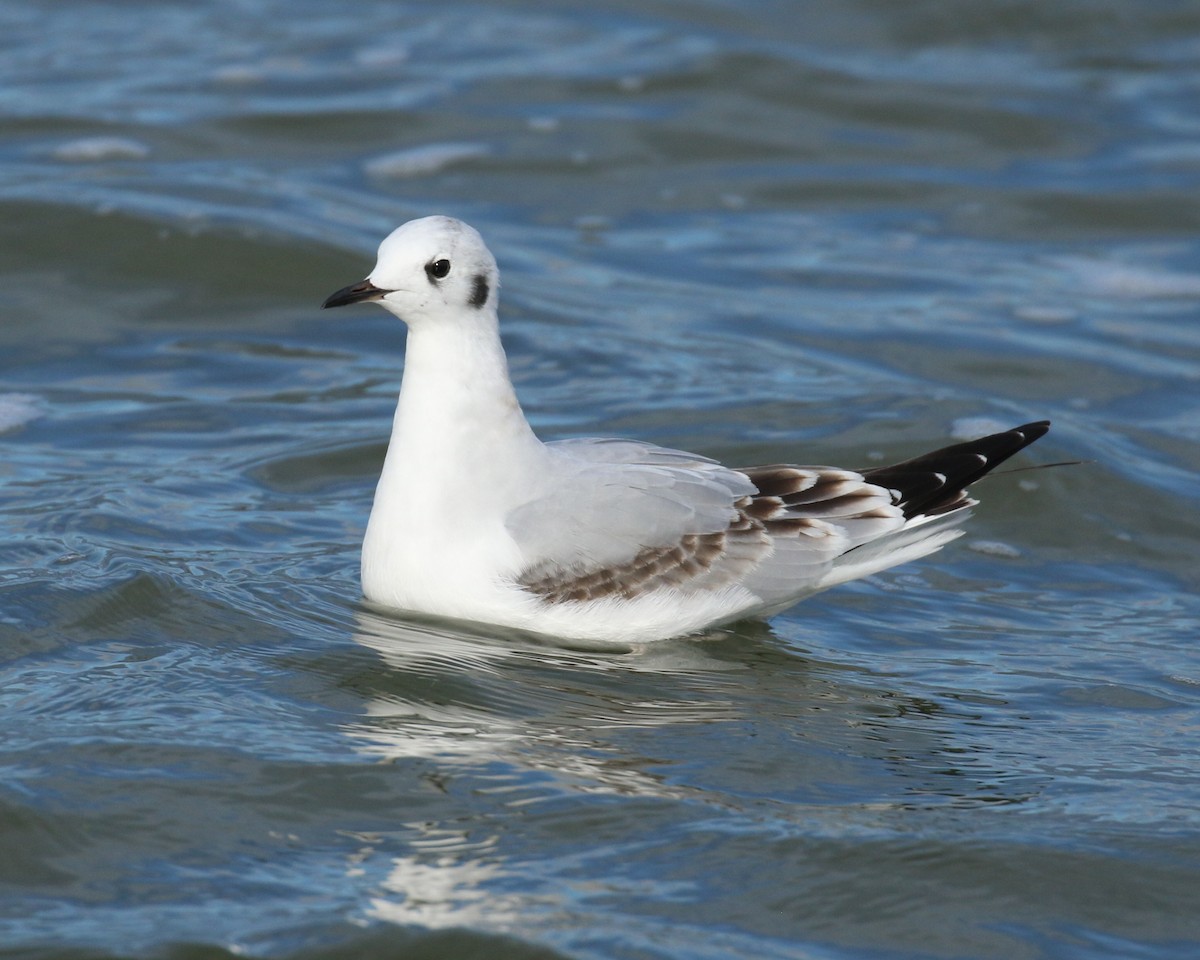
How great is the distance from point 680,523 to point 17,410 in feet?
12.7

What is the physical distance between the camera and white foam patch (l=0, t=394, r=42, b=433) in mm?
8414

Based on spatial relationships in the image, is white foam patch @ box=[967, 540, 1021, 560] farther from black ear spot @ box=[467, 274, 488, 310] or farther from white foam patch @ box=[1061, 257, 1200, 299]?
white foam patch @ box=[1061, 257, 1200, 299]

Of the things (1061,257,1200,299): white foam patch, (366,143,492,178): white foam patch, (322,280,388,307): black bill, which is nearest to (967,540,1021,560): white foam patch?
(322,280,388,307): black bill

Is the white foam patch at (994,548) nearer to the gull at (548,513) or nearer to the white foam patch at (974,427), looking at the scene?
the white foam patch at (974,427)

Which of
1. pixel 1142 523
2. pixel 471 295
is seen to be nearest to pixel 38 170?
pixel 471 295

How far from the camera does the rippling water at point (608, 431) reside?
477 centimetres

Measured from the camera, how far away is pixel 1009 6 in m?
16.2

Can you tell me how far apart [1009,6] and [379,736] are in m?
12.6

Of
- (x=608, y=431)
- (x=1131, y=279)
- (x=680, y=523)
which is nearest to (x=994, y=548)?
(x=608, y=431)

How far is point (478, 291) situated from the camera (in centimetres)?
620

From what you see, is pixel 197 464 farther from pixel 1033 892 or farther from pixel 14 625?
pixel 1033 892

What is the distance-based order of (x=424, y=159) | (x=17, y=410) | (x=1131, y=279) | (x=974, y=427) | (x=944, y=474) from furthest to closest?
(x=424, y=159) → (x=1131, y=279) → (x=974, y=427) → (x=17, y=410) → (x=944, y=474)

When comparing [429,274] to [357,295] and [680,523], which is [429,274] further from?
[680,523]

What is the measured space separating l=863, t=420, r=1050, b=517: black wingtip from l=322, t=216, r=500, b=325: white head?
1619mm
